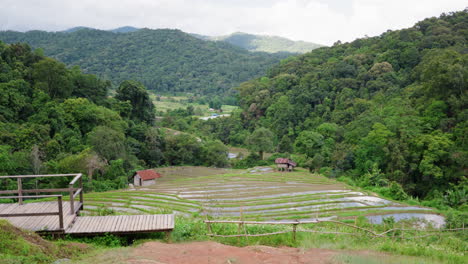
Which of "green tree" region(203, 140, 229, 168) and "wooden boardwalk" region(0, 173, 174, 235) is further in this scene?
"green tree" region(203, 140, 229, 168)

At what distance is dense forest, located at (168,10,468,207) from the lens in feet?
102

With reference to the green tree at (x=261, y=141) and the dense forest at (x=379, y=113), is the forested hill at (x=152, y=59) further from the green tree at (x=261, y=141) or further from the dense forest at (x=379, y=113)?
the green tree at (x=261, y=141)

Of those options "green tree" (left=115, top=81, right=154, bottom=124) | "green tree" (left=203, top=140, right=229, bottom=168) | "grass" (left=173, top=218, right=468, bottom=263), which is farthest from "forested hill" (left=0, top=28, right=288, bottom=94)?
"grass" (left=173, top=218, right=468, bottom=263)

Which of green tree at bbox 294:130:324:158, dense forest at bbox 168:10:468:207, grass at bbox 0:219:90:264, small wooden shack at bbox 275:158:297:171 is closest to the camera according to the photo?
grass at bbox 0:219:90:264

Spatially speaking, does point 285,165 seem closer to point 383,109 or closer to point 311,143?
point 311,143

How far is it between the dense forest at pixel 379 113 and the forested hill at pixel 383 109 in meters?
0.11

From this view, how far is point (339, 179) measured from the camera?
3509cm

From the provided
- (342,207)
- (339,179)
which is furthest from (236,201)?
(339,179)

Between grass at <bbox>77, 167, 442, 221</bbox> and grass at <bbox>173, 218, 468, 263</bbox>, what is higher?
grass at <bbox>173, 218, 468, 263</bbox>

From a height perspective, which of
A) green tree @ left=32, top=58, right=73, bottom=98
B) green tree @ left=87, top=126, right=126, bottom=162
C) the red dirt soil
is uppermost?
green tree @ left=32, top=58, right=73, bottom=98

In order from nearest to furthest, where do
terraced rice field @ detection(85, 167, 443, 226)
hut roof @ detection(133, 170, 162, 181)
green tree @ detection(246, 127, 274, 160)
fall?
terraced rice field @ detection(85, 167, 443, 226)
hut roof @ detection(133, 170, 162, 181)
green tree @ detection(246, 127, 274, 160)

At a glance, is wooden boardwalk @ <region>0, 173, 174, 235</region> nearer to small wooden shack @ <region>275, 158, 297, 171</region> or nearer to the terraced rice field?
the terraced rice field

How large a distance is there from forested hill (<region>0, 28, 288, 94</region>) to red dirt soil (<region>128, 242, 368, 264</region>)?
4087 inches

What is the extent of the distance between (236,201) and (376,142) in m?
18.8
